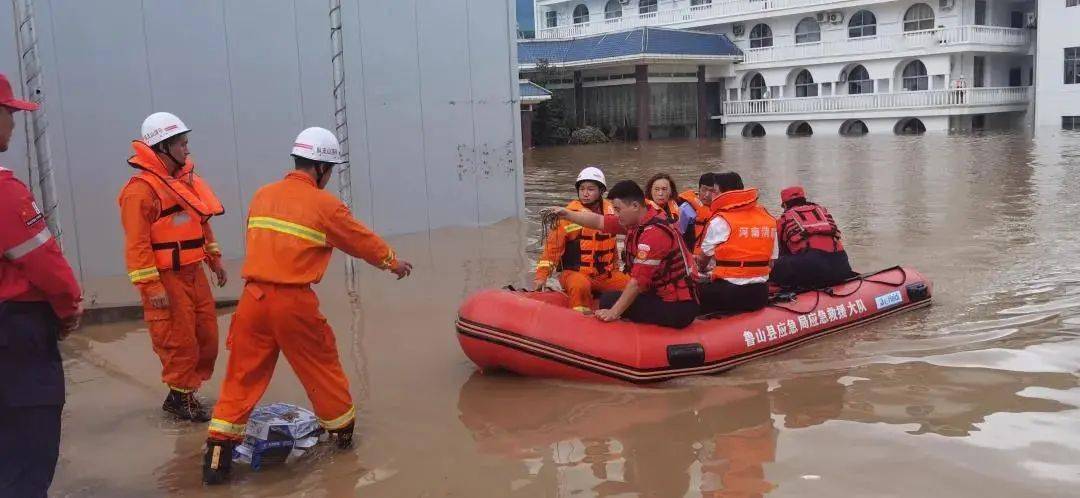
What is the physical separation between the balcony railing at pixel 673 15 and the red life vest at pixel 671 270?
32.0m

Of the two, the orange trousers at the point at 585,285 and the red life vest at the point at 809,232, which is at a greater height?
the red life vest at the point at 809,232

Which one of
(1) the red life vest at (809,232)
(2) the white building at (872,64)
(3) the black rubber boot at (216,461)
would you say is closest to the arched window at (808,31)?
(2) the white building at (872,64)

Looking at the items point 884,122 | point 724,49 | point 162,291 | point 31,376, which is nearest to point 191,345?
point 162,291

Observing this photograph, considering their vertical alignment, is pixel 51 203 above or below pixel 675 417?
above

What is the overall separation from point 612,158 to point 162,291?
23.3 meters

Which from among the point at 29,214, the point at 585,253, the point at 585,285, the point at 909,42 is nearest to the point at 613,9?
the point at 909,42

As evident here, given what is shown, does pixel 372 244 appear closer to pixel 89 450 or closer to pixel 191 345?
pixel 191 345

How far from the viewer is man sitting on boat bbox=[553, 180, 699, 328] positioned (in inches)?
208

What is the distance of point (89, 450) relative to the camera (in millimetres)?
4496

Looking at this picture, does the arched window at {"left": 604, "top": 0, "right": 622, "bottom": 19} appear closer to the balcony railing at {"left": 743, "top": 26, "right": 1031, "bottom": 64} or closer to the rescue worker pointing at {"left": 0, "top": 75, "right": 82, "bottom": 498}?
the balcony railing at {"left": 743, "top": 26, "right": 1031, "bottom": 64}

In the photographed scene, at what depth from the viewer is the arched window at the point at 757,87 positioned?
125 feet

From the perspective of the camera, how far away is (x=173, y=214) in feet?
15.5

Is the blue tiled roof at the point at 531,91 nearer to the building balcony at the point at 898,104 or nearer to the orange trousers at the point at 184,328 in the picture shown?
the building balcony at the point at 898,104

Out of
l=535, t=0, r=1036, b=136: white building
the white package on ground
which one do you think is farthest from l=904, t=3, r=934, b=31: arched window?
the white package on ground
